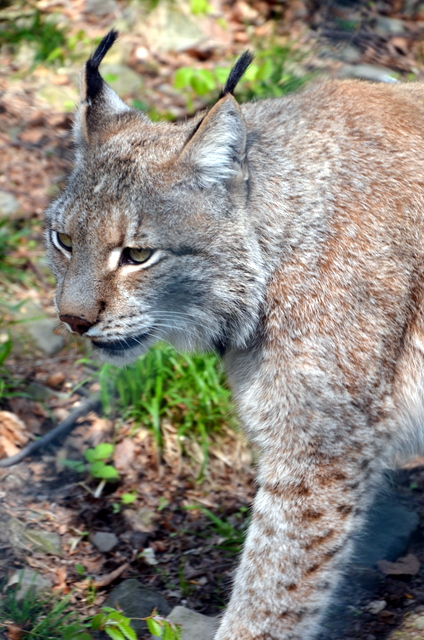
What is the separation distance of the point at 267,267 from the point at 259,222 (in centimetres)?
22

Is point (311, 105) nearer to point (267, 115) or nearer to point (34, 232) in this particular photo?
point (267, 115)

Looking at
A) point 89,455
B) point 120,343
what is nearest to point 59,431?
point 89,455

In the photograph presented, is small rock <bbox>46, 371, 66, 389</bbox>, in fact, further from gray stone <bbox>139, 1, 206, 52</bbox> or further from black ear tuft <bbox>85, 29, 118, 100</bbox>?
gray stone <bbox>139, 1, 206, 52</bbox>

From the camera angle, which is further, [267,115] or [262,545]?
[267,115]

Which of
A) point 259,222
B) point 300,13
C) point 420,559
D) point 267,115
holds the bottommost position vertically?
point 420,559

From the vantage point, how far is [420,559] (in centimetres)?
441

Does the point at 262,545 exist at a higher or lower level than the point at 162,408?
higher

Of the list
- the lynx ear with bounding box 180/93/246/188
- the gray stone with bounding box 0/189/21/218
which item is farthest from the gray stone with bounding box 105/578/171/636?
the gray stone with bounding box 0/189/21/218

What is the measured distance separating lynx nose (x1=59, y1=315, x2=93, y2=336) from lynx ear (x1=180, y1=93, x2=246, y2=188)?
82 centimetres

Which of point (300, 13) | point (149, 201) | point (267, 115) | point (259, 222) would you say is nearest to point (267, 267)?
point (259, 222)

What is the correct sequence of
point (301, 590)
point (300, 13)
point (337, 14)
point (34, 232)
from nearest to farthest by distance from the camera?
point (301, 590) < point (34, 232) < point (337, 14) < point (300, 13)

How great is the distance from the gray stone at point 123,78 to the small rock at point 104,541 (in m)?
4.99

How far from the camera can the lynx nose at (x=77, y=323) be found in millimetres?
3414

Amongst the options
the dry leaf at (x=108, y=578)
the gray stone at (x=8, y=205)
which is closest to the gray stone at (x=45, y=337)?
the gray stone at (x=8, y=205)
